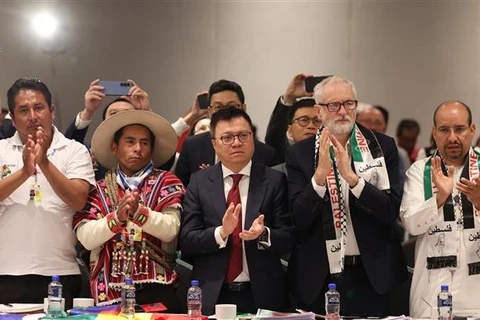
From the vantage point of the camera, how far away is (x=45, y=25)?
668 centimetres

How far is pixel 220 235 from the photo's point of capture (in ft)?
13.0

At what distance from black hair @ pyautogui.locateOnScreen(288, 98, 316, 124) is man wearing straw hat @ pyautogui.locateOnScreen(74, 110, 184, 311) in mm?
866

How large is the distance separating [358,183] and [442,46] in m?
3.25

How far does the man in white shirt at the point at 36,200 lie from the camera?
4.08 meters

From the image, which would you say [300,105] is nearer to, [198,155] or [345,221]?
[198,155]

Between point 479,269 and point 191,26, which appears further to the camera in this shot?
point 191,26

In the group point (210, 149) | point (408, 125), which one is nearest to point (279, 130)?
point (210, 149)

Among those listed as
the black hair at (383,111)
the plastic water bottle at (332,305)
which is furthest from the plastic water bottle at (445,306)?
the black hair at (383,111)

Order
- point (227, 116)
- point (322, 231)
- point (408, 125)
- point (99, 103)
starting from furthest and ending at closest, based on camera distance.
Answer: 1. point (408, 125)
2. point (99, 103)
3. point (227, 116)
4. point (322, 231)

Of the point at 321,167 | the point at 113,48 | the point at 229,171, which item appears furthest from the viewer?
the point at 113,48

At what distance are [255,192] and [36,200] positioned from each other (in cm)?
106

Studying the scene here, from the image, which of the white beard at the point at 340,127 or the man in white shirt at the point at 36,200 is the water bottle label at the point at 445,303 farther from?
the man in white shirt at the point at 36,200

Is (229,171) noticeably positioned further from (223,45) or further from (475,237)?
(223,45)

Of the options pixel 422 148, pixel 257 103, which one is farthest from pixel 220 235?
pixel 422 148
